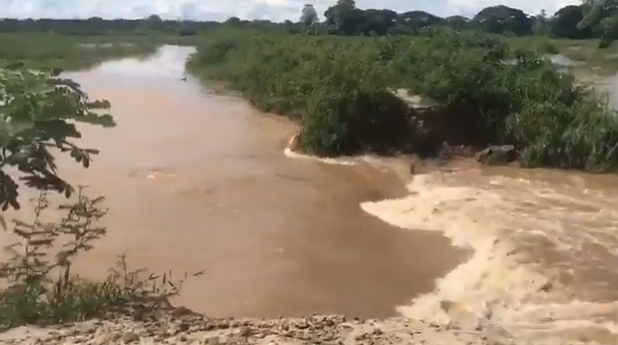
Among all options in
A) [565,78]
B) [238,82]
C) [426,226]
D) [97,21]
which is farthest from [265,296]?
[97,21]

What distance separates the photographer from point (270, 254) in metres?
9.20

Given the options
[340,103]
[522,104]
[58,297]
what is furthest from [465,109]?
[58,297]

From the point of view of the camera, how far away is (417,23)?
64.5 metres

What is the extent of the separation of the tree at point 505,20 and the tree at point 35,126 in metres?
57.1

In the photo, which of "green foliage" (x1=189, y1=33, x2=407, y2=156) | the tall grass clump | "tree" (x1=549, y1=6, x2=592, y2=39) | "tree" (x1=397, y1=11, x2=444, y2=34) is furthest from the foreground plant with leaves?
"tree" (x1=397, y1=11, x2=444, y2=34)

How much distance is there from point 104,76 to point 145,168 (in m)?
22.9

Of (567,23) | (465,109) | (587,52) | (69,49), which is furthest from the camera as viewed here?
(567,23)

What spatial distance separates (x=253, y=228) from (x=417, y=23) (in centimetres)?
5647

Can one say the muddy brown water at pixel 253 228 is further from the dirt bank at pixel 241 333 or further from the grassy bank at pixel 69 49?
the grassy bank at pixel 69 49

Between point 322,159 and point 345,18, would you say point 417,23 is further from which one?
point 322,159

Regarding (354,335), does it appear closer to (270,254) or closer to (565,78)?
(270,254)

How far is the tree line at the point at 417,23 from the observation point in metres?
39.4

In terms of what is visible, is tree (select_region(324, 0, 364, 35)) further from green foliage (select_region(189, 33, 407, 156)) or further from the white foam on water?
the white foam on water

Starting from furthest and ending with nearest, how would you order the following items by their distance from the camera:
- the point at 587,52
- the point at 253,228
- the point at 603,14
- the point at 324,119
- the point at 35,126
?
1. the point at 587,52
2. the point at 603,14
3. the point at 324,119
4. the point at 253,228
5. the point at 35,126
